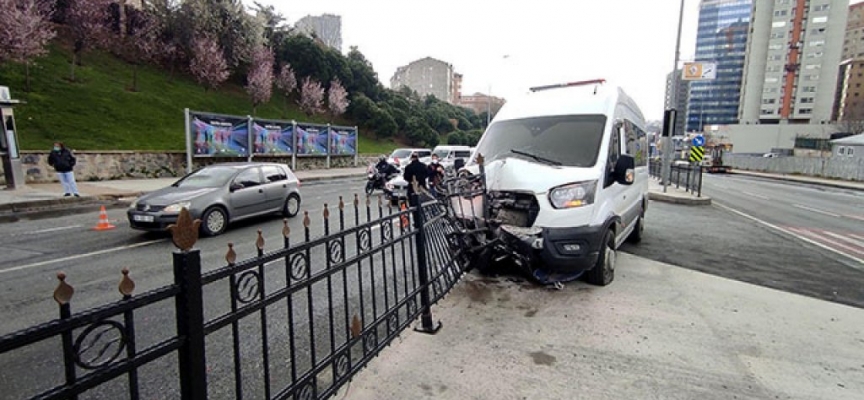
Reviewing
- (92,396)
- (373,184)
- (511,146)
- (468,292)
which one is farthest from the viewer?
(373,184)

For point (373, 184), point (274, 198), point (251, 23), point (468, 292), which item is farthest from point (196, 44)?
point (468, 292)

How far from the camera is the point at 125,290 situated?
1438 mm

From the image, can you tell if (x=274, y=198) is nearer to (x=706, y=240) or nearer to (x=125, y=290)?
(x=125, y=290)

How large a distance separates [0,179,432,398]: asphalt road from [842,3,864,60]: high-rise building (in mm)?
152110

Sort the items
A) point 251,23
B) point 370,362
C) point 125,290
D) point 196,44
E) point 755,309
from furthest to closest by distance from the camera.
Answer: point 251,23 → point 196,44 → point 755,309 → point 370,362 → point 125,290

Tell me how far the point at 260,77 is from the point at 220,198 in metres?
31.3

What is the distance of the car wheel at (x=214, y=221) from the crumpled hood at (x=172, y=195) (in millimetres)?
421

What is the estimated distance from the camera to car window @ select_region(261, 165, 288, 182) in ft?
33.5

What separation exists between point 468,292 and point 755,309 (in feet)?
10.7

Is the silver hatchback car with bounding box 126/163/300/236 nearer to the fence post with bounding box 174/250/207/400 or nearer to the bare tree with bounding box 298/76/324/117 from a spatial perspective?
the fence post with bounding box 174/250/207/400

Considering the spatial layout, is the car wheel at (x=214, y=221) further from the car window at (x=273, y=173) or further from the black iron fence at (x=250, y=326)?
the black iron fence at (x=250, y=326)

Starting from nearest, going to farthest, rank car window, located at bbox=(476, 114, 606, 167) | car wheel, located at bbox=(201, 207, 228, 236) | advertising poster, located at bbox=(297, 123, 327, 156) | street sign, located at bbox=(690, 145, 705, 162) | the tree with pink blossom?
car window, located at bbox=(476, 114, 606, 167)
car wheel, located at bbox=(201, 207, 228, 236)
street sign, located at bbox=(690, 145, 705, 162)
advertising poster, located at bbox=(297, 123, 327, 156)
the tree with pink blossom

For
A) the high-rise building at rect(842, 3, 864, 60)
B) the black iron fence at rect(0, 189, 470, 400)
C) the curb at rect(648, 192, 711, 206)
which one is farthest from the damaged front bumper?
the high-rise building at rect(842, 3, 864, 60)

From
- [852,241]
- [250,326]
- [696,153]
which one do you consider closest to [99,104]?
[250,326]
